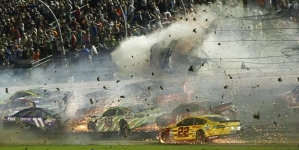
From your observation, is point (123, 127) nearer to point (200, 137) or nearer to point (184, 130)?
point (184, 130)

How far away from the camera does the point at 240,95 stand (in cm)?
2636

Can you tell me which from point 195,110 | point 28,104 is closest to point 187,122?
point 195,110

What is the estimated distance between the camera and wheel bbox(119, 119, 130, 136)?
84.4ft

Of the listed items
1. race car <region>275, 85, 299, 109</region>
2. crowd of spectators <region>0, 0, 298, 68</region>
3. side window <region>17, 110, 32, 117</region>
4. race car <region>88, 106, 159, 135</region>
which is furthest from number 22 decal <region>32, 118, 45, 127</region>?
race car <region>275, 85, 299, 109</region>

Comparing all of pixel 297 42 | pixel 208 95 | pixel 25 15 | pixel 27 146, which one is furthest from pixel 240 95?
pixel 25 15

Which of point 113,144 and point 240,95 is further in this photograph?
point 240,95

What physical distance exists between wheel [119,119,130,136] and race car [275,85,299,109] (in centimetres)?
555

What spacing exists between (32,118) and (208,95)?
721 centimetres

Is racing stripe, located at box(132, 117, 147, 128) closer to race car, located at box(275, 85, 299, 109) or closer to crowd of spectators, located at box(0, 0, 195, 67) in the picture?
race car, located at box(275, 85, 299, 109)

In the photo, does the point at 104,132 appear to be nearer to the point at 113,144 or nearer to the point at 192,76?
the point at 113,144

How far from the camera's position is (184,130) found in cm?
2380

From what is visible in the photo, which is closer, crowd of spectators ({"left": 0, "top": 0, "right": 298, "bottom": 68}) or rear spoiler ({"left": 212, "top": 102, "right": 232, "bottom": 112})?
rear spoiler ({"left": 212, "top": 102, "right": 232, "bottom": 112})

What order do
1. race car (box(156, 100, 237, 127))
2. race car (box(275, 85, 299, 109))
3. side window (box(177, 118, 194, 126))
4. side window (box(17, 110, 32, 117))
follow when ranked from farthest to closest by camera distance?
side window (box(17, 110, 32, 117)), race car (box(156, 100, 237, 127)), race car (box(275, 85, 299, 109)), side window (box(177, 118, 194, 126))

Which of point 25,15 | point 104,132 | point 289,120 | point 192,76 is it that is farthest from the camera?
point 25,15
